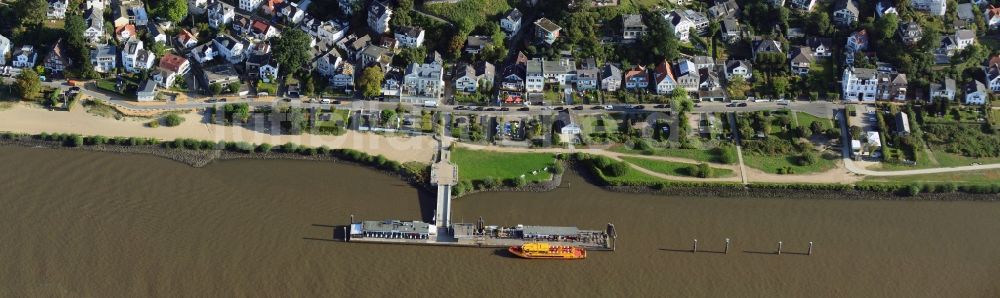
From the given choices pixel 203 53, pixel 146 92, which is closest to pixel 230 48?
pixel 203 53

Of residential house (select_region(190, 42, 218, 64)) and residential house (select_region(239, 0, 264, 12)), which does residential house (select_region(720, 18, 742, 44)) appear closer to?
residential house (select_region(239, 0, 264, 12))

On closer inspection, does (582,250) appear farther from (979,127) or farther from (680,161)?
(979,127)

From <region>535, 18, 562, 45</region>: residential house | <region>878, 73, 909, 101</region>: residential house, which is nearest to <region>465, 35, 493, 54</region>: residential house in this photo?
<region>535, 18, 562, 45</region>: residential house

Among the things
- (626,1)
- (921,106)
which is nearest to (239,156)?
(626,1)

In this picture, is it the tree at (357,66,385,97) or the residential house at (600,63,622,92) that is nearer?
the tree at (357,66,385,97)

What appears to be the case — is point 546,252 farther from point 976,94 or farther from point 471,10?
point 976,94
